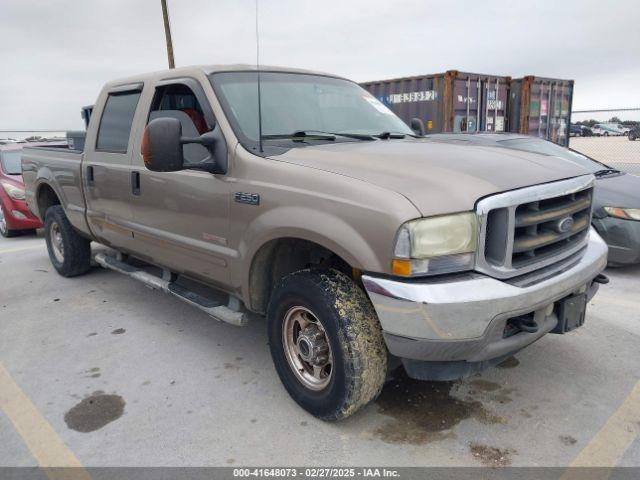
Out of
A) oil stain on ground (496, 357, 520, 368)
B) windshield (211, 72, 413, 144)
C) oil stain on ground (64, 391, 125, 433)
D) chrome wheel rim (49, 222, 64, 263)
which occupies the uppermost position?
windshield (211, 72, 413, 144)

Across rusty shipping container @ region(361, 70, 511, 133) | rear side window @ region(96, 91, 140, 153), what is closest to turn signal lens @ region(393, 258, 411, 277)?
rear side window @ region(96, 91, 140, 153)

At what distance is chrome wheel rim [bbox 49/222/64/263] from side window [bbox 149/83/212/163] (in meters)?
2.59

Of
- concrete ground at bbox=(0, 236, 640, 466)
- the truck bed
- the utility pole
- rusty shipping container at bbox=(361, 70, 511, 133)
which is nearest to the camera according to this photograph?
concrete ground at bbox=(0, 236, 640, 466)

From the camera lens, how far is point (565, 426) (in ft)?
9.26

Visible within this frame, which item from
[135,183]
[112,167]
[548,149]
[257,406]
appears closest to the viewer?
[257,406]

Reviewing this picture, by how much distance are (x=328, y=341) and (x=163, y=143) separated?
55.5 inches

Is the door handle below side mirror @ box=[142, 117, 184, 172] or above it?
below

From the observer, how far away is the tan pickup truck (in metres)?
2.37

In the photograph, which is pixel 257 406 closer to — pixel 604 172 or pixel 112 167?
pixel 112 167

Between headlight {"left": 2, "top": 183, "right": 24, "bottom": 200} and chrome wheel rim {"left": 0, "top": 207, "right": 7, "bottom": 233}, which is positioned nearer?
headlight {"left": 2, "top": 183, "right": 24, "bottom": 200}

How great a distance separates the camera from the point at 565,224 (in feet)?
9.36

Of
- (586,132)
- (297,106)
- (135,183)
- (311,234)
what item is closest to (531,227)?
(311,234)

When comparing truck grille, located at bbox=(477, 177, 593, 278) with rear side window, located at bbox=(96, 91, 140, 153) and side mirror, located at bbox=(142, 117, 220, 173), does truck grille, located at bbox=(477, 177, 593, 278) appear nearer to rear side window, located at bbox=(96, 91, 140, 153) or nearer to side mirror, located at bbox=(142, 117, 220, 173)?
side mirror, located at bbox=(142, 117, 220, 173)

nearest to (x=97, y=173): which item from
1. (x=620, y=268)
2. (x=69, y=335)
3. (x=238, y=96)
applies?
(x=69, y=335)
